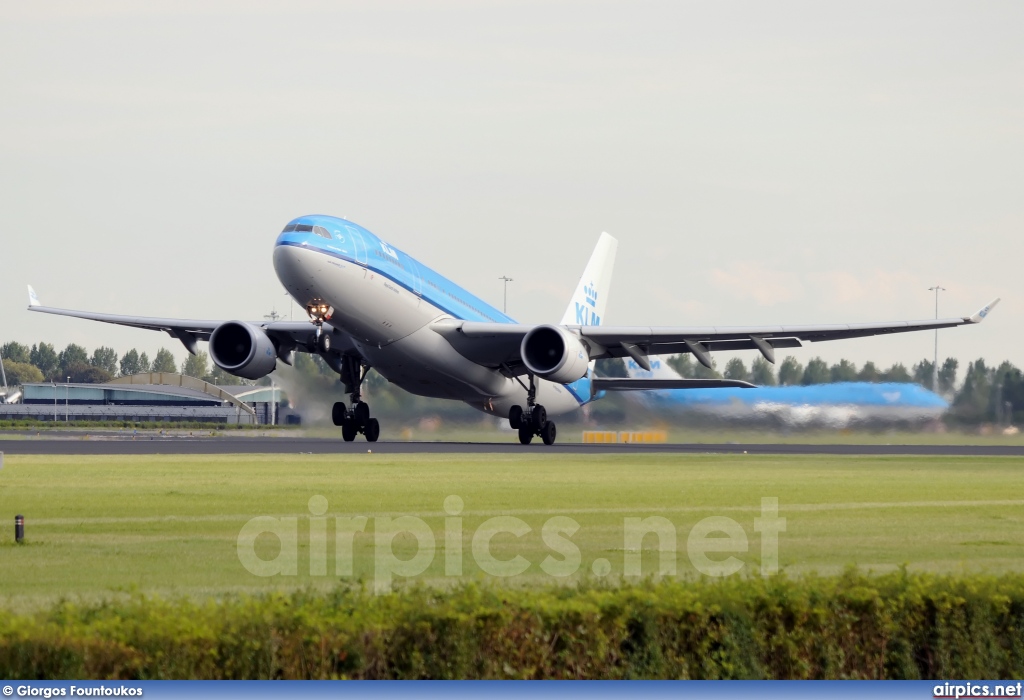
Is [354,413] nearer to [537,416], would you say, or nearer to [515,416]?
[515,416]

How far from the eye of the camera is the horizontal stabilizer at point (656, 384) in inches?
2200

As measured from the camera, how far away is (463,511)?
21.3 m

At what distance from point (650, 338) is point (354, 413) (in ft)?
38.4

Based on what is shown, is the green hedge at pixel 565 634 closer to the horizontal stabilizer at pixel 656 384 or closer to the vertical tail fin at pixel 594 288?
the horizontal stabilizer at pixel 656 384

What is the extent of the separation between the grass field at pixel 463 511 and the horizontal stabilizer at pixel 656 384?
1817cm

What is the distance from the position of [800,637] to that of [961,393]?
4682 cm

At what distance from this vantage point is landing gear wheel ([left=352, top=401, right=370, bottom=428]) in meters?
A: 50.5

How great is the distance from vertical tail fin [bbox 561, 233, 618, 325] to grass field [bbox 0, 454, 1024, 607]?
22405 mm

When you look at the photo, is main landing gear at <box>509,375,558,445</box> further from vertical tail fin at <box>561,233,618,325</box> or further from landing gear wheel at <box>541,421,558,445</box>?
vertical tail fin at <box>561,233,618,325</box>

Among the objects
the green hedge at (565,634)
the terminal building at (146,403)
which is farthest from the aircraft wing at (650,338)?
the terminal building at (146,403)

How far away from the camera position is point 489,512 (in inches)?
831

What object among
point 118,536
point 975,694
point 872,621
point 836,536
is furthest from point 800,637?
point 118,536

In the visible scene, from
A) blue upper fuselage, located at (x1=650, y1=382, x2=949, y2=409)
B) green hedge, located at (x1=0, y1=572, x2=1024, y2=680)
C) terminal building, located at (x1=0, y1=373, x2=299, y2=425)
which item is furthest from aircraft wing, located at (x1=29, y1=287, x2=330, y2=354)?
terminal building, located at (x1=0, y1=373, x2=299, y2=425)

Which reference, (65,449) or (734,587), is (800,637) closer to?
(734,587)
